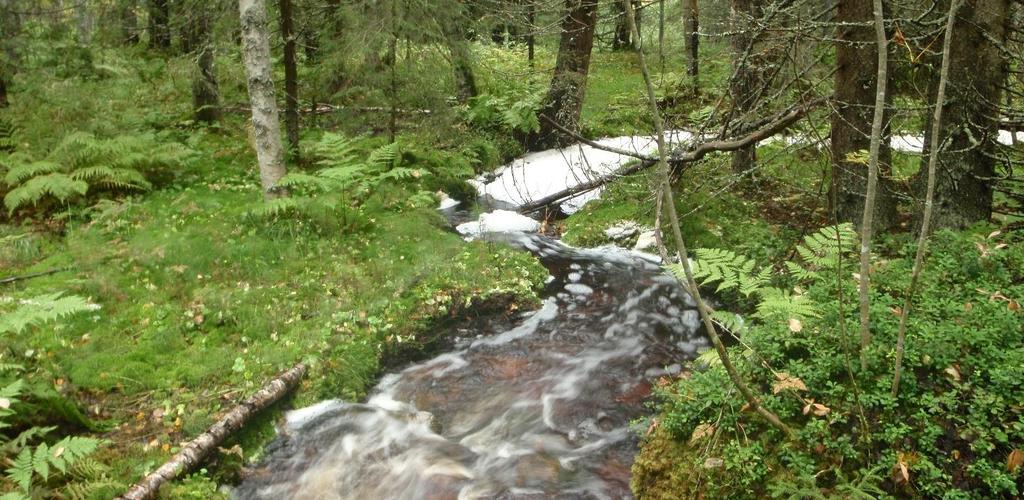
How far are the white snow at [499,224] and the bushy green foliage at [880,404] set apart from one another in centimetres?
575

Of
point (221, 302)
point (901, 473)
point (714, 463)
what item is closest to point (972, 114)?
point (901, 473)

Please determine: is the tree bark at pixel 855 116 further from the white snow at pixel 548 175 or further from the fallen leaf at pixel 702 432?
the white snow at pixel 548 175

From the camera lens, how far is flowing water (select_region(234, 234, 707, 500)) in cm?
480

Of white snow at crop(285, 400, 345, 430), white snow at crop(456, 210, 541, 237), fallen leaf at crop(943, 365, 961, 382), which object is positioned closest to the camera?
fallen leaf at crop(943, 365, 961, 382)

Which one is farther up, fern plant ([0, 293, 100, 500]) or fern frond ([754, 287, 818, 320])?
fern frond ([754, 287, 818, 320])

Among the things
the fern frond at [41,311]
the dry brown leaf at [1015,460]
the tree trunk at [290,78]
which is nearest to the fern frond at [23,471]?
the fern frond at [41,311]

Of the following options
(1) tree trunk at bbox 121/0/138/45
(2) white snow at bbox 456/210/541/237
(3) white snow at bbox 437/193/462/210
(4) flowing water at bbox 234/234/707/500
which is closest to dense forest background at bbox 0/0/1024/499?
(3) white snow at bbox 437/193/462/210

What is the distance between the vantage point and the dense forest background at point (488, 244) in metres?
3.64

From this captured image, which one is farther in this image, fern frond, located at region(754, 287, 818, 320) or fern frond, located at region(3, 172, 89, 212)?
fern frond, located at region(3, 172, 89, 212)

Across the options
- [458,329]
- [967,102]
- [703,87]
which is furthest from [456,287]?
[703,87]

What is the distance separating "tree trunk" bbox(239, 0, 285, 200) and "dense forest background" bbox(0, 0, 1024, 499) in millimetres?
38

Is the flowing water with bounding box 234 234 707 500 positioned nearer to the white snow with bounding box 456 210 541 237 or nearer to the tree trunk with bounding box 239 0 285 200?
A: the white snow with bounding box 456 210 541 237

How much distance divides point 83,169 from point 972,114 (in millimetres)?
11285

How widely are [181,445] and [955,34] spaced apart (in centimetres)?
779
